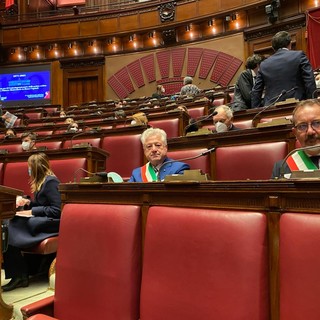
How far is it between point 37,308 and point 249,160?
75 cm

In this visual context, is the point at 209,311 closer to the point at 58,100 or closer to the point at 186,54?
the point at 186,54

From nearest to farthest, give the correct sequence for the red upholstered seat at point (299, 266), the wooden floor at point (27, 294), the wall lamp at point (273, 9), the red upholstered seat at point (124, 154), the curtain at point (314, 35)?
the red upholstered seat at point (299, 266), the wooden floor at point (27, 294), the red upholstered seat at point (124, 154), the curtain at point (314, 35), the wall lamp at point (273, 9)

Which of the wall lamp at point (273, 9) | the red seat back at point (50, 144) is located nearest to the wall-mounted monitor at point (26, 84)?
the wall lamp at point (273, 9)

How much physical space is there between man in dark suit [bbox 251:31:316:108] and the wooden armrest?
138 centimetres


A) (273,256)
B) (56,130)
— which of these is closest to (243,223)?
(273,256)

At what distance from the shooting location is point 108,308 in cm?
65

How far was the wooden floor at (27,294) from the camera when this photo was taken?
101 cm

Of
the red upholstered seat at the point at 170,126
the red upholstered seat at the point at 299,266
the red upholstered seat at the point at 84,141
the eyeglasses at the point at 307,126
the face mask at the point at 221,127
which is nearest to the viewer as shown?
the red upholstered seat at the point at 299,266

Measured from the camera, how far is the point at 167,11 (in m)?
5.10

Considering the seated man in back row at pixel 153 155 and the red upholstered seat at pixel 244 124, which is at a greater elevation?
the red upholstered seat at pixel 244 124

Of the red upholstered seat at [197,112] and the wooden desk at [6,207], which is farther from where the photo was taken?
the red upholstered seat at [197,112]

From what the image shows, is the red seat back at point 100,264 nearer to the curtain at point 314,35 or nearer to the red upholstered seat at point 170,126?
the red upholstered seat at point 170,126

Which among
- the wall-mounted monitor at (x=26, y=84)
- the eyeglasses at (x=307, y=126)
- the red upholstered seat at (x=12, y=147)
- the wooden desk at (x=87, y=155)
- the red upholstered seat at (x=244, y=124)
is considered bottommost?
the wooden desk at (x=87, y=155)

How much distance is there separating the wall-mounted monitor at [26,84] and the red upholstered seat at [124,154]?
446cm
